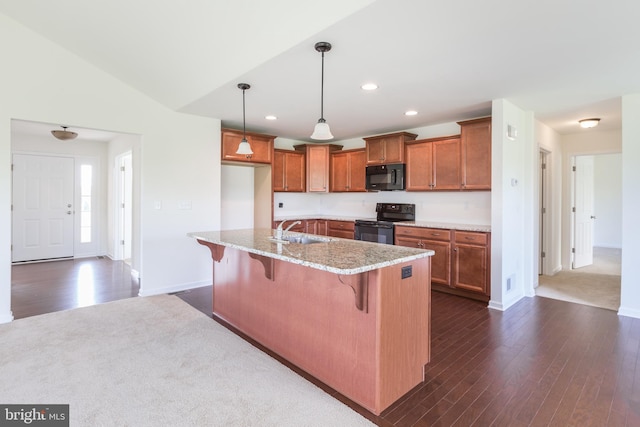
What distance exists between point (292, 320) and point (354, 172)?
363cm

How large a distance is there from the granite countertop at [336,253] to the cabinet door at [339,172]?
10.4 ft

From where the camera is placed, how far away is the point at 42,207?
21.0 ft

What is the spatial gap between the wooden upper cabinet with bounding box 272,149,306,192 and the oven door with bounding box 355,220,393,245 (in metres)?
1.34

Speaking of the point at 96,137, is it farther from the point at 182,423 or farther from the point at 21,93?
the point at 182,423

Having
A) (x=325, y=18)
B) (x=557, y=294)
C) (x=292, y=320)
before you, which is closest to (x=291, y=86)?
(x=325, y=18)

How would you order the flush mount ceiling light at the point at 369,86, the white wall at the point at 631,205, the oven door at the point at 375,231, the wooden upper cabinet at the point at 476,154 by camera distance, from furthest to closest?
the oven door at the point at 375,231, the wooden upper cabinet at the point at 476,154, the white wall at the point at 631,205, the flush mount ceiling light at the point at 369,86

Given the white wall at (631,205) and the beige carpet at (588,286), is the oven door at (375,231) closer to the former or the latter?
the beige carpet at (588,286)

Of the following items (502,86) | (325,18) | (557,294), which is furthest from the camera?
(557,294)

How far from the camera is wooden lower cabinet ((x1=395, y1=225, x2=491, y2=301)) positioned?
158 inches

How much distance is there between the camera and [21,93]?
11.2 feet

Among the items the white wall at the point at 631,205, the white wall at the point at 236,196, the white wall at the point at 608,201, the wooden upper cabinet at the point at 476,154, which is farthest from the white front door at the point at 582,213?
the white wall at the point at 236,196

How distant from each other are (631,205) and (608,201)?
5.71m

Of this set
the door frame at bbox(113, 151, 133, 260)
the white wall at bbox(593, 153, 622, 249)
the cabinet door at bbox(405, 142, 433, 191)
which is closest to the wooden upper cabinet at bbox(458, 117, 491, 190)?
the cabinet door at bbox(405, 142, 433, 191)

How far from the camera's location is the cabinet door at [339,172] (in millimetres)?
5938
